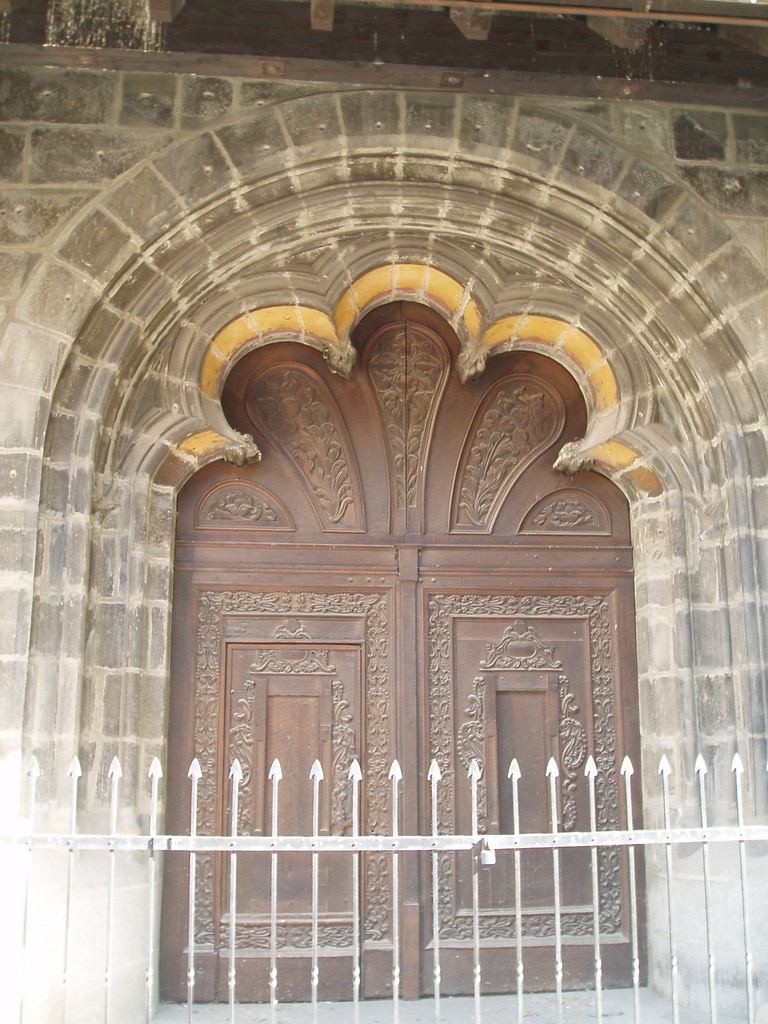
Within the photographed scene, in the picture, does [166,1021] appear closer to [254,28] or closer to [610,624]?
[610,624]

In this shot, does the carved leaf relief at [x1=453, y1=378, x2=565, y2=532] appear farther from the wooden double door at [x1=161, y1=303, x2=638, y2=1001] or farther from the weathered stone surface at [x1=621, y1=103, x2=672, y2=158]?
the weathered stone surface at [x1=621, y1=103, x2=672, y2=158]

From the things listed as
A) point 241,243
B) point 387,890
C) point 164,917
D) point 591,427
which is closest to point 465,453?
point 591,427

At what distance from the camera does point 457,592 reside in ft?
18.3

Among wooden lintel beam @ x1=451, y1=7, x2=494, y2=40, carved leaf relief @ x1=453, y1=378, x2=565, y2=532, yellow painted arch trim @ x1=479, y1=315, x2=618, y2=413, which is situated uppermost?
wooden lintel beam @ x1=451, y1=7, x2=494, y2=40

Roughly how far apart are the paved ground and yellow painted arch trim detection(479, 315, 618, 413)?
9.42 ft

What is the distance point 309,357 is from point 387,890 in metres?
2.77

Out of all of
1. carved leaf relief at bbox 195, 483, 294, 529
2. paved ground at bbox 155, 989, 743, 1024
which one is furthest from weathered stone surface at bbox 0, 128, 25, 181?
paved ground at bbox 155, 989, 743, 1024

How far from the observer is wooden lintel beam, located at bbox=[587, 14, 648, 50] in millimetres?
4602

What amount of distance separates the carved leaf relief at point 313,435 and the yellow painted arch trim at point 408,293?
16.3 inches

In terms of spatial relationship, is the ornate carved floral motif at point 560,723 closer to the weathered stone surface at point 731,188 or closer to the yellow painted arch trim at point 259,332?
the yellow painted arch trim at point 259,332

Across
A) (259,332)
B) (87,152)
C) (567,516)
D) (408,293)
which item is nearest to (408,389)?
(408,293)

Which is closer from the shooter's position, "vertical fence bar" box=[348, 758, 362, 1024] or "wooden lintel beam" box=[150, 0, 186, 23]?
"vertical fence bar" box=[348, 758, 362, 1024]

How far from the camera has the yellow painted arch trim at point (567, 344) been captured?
5531 mm

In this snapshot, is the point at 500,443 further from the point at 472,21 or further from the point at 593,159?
the point at 472,21
